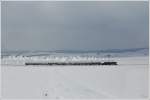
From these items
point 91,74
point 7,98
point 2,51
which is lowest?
point 7,98

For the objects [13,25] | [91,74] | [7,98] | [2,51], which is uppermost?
[13,25]

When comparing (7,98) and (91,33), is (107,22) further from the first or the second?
(7,98)

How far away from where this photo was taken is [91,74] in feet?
8.17

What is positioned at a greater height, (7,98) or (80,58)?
(80,58)

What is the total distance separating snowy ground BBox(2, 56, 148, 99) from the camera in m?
2.47

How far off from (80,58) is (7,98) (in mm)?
687

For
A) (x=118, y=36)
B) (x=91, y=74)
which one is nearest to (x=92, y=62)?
(x=91, y=74)

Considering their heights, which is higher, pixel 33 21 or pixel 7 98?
pixel 33 21

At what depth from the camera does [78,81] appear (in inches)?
98.2

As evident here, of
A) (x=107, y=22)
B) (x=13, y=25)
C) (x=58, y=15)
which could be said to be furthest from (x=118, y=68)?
(x=13, y=25)

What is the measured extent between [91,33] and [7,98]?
0.88m

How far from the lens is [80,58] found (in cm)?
249

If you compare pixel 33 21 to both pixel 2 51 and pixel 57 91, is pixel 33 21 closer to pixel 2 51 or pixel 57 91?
pixel 2 51

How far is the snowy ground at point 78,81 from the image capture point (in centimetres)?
247
